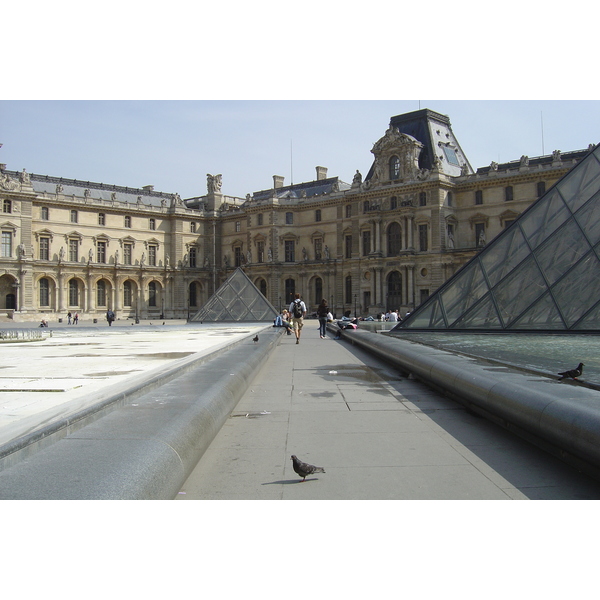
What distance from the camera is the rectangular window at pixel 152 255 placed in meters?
65.0

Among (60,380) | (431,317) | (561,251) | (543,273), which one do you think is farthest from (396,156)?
(60,380)

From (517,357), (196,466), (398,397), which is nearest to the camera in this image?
(196,466)

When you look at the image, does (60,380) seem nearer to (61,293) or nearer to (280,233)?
(61,293)

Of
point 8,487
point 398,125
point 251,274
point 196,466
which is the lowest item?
point 196,466

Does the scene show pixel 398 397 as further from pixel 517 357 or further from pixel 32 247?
pixel 32 247

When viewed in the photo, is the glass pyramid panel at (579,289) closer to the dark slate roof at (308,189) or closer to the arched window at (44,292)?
the dark slate roof at (308,189)

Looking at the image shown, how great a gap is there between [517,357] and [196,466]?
578 cm

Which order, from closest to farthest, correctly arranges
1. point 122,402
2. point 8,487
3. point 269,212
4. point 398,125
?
point 8,487
point 122,402
point 398,125
point 269,212

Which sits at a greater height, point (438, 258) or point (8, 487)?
point (438, 258)

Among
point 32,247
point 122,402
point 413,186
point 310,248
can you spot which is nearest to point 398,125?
point 413,186

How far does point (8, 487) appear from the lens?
3.07 m

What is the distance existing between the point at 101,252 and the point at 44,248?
5755 millimetres

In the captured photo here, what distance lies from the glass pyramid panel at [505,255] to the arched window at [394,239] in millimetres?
38029

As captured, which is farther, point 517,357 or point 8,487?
point 517,357
